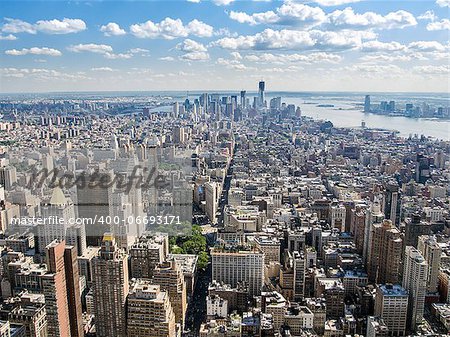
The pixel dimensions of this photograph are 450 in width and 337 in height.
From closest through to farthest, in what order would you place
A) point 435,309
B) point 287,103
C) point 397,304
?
1. point 397,304
2. point 435,309
3. point 287,103

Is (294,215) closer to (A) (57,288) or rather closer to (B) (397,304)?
(B) (397,304)

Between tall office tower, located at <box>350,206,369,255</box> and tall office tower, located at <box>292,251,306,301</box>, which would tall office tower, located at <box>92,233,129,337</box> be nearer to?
tall office tower, located at <box>292,251,306,301</box>

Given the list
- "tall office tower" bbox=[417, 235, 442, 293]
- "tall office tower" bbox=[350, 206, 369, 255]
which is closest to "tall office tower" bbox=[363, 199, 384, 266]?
"tall office tower" bbox=[350, 206, 369, 255]

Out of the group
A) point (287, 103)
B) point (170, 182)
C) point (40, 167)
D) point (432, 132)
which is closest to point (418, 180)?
point (432, 132)

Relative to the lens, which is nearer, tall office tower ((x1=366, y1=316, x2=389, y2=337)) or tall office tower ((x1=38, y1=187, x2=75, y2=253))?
tall office tower ((x1=366, y1=316, x2=389, y2=337))

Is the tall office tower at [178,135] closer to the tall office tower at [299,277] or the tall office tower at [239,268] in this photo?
the tall office tower at [239,268]

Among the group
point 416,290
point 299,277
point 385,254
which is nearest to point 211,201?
point 299,277
